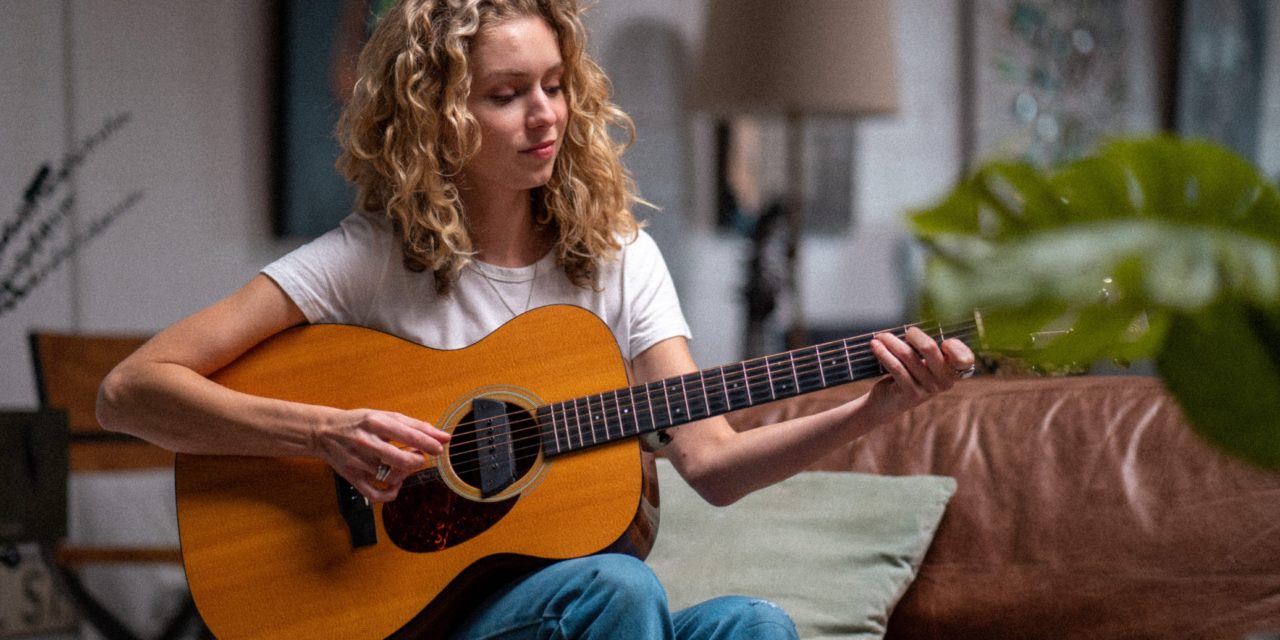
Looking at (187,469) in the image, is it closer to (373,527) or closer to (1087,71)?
(373,527)

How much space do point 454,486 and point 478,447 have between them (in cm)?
5

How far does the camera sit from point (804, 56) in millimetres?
3252

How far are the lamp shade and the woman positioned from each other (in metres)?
1.62

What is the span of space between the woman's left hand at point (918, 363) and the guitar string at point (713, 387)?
1.2 inches

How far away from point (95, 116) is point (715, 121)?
1.83 m

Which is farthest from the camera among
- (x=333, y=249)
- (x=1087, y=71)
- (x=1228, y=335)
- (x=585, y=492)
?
(x=1087, y=71)

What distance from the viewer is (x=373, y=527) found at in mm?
1478

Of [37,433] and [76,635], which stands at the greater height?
[37,433]

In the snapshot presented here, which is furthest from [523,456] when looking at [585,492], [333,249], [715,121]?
[715,121]

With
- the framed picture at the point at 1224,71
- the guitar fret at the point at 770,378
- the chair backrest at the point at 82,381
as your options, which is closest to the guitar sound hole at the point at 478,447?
the guitar fret at the point at 770,378

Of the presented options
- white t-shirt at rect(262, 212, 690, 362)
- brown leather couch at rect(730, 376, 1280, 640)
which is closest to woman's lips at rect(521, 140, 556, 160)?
white t-shirt at rect(262, 212, 690, 362)

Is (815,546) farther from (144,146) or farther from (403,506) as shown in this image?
(144,146)

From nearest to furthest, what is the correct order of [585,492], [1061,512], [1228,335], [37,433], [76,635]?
1. [1228,335]
2. [585,492]
3. [1061,512]
4. [37,433]
5. [76,635]

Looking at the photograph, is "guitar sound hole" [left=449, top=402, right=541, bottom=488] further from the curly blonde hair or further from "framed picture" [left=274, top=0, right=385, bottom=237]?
"framed picture" [left=274, top=0, right=385, bottom=237]
